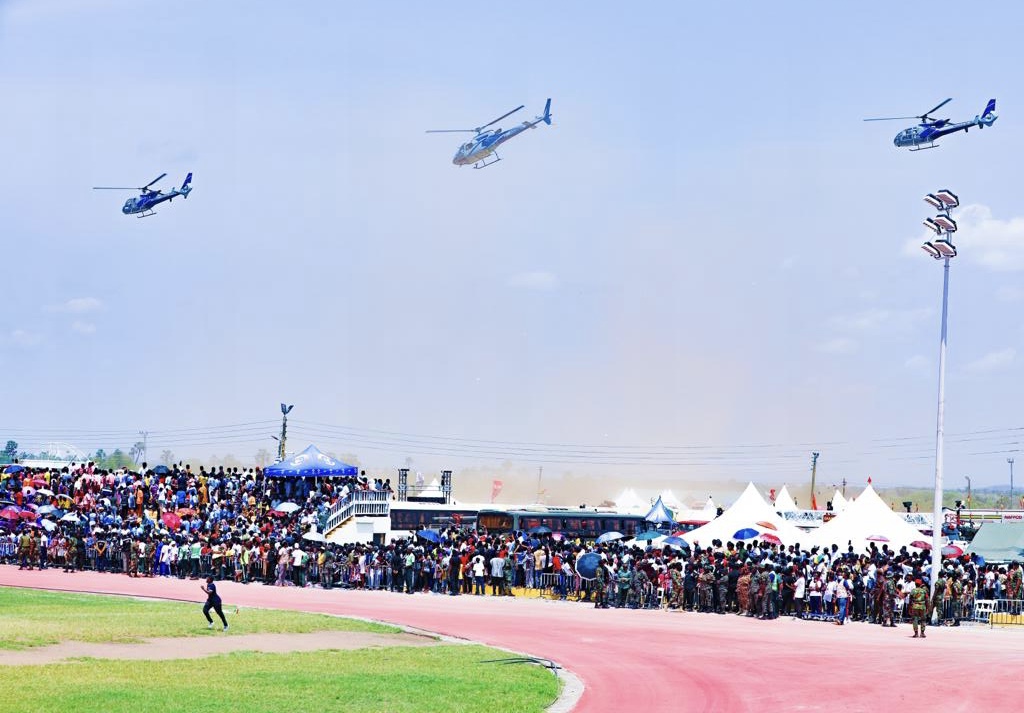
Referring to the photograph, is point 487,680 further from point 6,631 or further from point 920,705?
point 6,631

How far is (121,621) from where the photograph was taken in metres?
30.5

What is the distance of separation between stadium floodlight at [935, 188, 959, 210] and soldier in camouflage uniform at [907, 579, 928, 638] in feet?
39.1

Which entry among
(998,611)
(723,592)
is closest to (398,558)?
(723,592)

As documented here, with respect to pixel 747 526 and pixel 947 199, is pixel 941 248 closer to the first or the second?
pixel 947 199

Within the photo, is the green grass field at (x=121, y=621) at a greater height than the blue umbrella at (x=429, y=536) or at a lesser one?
lesser

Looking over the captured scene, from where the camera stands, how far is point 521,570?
43906mm

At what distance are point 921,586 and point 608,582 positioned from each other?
10608 mm

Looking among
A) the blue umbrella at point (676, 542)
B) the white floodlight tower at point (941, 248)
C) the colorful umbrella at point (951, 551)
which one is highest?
the white floodlight tower at point (941, 248)

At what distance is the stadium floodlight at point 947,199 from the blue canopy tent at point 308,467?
103ft

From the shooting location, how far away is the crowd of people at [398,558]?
36.1 meters

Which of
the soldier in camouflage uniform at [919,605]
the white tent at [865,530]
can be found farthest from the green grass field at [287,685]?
the white tent at [865,530]

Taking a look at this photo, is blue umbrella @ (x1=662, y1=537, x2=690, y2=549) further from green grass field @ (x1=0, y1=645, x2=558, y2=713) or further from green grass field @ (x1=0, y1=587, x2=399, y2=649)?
green grass field @ (x1=0, y1=645, x2=558, y2=713)

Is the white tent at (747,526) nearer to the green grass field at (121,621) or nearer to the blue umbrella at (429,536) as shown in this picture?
the blue umbrella at (429,536)

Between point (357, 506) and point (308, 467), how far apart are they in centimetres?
440
